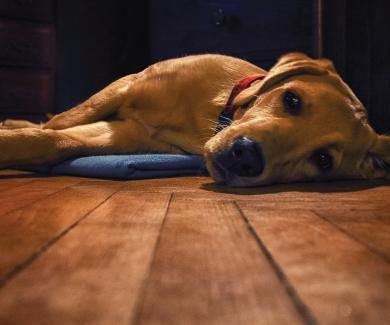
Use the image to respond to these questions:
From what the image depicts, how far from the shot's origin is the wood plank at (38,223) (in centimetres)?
93

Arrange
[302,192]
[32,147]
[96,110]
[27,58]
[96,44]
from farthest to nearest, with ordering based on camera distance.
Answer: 1. [96,44]
2. [27,58]
3. [96,110]
4. [32,147]
5. [302,192]

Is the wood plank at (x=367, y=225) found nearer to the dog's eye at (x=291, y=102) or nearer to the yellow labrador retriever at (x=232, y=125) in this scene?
the yellow labrador retriever at (x=232, y=125)

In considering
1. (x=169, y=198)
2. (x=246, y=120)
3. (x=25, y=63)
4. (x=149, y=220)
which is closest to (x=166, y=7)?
(x=25, y=63)

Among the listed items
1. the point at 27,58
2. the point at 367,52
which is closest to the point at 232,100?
the point at 367,52

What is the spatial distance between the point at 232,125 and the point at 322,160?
1.45 ft

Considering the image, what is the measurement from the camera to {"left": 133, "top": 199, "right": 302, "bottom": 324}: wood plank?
677 millimetres

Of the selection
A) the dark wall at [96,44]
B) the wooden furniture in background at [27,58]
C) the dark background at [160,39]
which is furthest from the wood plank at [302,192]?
the dark wall at [96,44]

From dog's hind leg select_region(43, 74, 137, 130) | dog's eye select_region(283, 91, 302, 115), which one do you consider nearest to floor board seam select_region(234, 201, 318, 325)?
dog's eye select_region(283, 91, 302, 115)

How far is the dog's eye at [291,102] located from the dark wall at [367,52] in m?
1.13

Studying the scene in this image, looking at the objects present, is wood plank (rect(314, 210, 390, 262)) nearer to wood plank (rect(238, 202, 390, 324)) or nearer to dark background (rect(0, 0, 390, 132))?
wood plank (rect(238, 202, 390, 324))

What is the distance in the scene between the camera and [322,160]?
86.1 inches

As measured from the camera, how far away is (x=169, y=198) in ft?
5.45

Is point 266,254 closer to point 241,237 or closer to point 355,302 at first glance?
point 241,237

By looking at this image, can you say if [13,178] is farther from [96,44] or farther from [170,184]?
[96,44]
